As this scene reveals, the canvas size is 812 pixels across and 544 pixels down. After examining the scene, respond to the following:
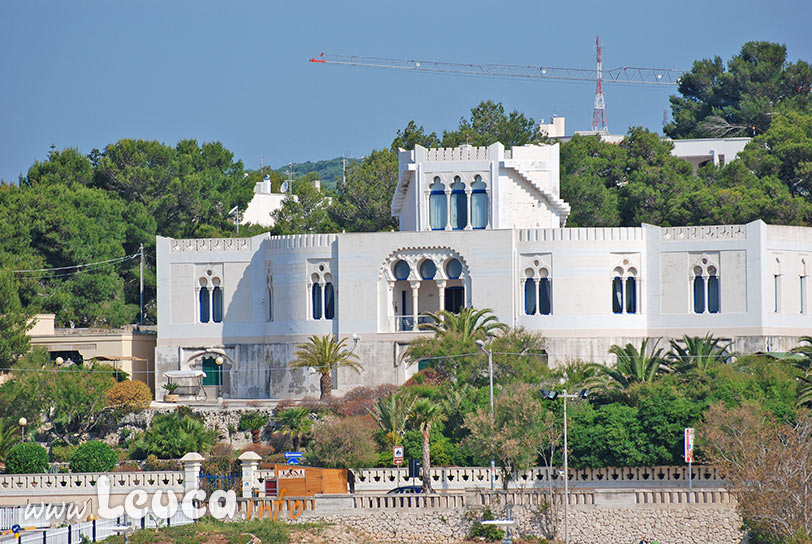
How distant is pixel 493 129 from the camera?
91.1 m

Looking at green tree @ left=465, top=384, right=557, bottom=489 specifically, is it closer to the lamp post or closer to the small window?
the small window

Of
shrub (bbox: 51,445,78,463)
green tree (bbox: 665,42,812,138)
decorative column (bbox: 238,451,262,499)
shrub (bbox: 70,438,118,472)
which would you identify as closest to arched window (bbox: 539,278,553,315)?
decorative column (bbox: 238,451,262,499)

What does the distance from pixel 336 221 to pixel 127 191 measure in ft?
37.9

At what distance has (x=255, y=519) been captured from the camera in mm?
52219

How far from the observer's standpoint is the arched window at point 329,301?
70938mm

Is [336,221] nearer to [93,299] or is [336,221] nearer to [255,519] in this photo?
[93,299]

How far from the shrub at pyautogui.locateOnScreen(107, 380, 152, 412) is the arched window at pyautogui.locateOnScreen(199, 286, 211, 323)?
7034 millimetres

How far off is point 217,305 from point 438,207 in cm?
1089

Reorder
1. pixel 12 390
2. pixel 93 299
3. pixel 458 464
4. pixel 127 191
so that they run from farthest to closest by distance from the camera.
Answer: pixel 127 191
pixel 93 299
pixel 12 390
pixel 458 464

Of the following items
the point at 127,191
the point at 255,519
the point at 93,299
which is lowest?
the point at 255,519

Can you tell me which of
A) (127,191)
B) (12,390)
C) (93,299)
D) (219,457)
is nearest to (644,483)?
(219,457)

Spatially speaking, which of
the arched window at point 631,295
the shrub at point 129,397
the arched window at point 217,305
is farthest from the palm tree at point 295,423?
Result: the arched window at point 631,295

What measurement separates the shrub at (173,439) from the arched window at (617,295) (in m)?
18.2

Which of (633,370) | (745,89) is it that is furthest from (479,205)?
(745,89)
